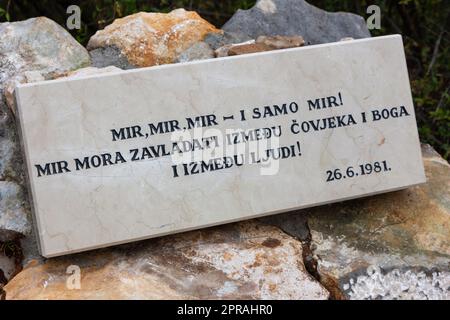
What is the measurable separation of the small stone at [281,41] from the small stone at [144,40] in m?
0.28

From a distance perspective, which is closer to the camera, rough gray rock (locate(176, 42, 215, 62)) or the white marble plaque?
the white marble plaque

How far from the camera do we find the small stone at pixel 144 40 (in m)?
2.74

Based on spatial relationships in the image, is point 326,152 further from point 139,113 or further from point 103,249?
point 103,249

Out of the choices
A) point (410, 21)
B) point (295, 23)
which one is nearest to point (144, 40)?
point (295, 23)

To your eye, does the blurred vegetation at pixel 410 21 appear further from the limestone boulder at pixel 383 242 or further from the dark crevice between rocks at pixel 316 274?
the dark crevice between rocks at pixel 316 274

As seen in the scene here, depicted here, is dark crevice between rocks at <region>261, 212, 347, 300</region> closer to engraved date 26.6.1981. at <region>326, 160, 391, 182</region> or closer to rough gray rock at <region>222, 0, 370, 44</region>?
engraved date 26.6.1981. at <region>326, 160, 391, 182</region>

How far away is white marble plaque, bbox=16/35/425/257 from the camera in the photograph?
2240 mm

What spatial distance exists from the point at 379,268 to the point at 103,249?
1032 mm

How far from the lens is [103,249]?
2357mm

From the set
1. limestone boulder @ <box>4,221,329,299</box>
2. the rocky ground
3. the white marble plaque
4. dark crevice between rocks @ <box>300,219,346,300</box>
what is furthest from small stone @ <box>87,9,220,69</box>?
dark crevice between rocks @ <box>300,219,346,300</box>

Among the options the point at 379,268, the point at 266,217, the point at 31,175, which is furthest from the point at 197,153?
the point at 379,268

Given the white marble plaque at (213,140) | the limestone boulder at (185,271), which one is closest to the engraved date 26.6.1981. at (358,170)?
the white marble plaque at (213,140)

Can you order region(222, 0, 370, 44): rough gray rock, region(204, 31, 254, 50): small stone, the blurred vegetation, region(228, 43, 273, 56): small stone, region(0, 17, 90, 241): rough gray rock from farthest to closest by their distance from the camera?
the blurred vegetation, region(222, 0, 370, 44): rough gray rock, region(204, 31, 254, 50): small stone, region(228, 43, 273, 56): small stone, region(0, 17, 90, 241): rough gray rock

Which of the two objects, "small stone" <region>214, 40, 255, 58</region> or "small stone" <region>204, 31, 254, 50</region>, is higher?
"small stone" <region>204, 31, 254, 50</region>
